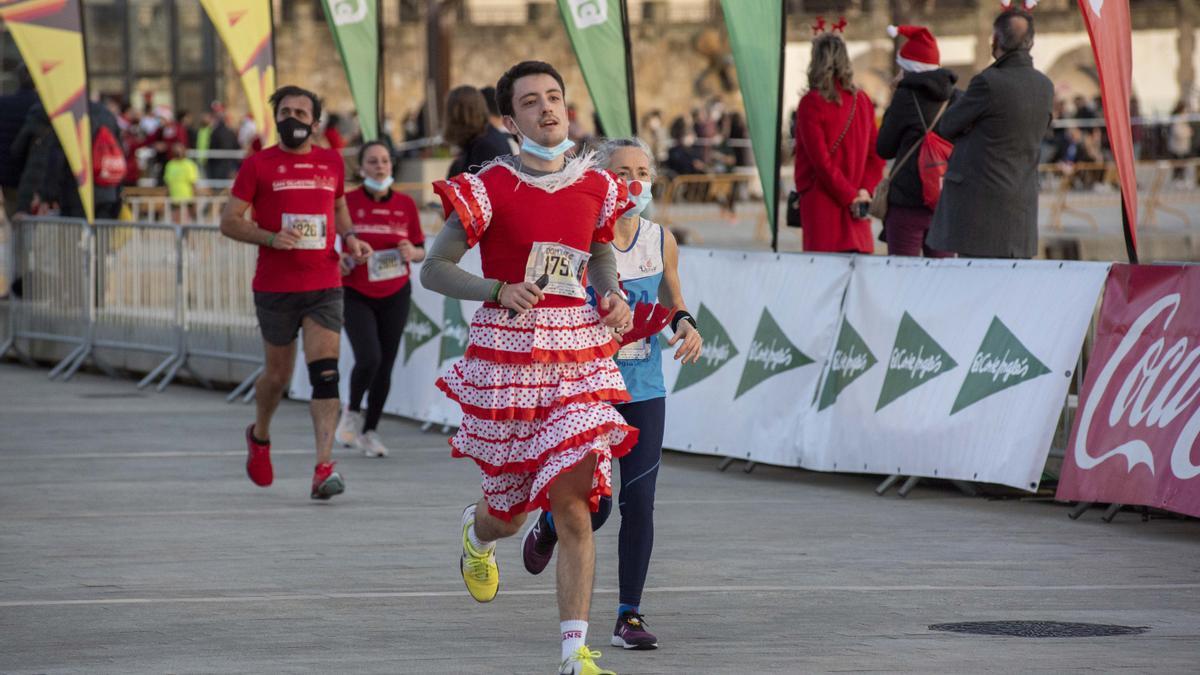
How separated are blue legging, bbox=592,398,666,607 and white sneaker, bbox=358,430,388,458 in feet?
19.0

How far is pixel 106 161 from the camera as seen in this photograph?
1991 cm

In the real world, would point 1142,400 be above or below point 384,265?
below

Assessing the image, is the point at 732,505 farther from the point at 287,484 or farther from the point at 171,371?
the point at 171,371

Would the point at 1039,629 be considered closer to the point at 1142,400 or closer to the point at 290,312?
the point at 1142,400

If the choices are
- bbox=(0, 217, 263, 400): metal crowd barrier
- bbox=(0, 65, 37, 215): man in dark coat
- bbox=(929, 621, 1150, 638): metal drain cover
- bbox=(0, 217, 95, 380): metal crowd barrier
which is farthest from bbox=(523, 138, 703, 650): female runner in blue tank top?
bbox=(0, 65, 37, 215): man in dark coat

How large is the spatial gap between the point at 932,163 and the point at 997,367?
6.62 ft

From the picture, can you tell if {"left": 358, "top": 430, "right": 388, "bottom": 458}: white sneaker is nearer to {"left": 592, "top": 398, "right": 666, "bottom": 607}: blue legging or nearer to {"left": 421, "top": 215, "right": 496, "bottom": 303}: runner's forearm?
{"left": 592, "top": 398, "right": 666, "bottom": 607}: blue legging

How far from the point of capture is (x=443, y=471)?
11922mm

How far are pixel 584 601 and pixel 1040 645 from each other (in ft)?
4.97

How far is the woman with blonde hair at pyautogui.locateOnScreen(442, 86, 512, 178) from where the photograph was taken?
1255 centimetres

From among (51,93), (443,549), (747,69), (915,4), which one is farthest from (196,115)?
(443,549)

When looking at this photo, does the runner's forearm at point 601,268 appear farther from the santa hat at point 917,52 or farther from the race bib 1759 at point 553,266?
the santa hat at point 917,52

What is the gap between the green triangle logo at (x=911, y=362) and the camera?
34.6ft

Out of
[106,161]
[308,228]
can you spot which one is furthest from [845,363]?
[106,161]
